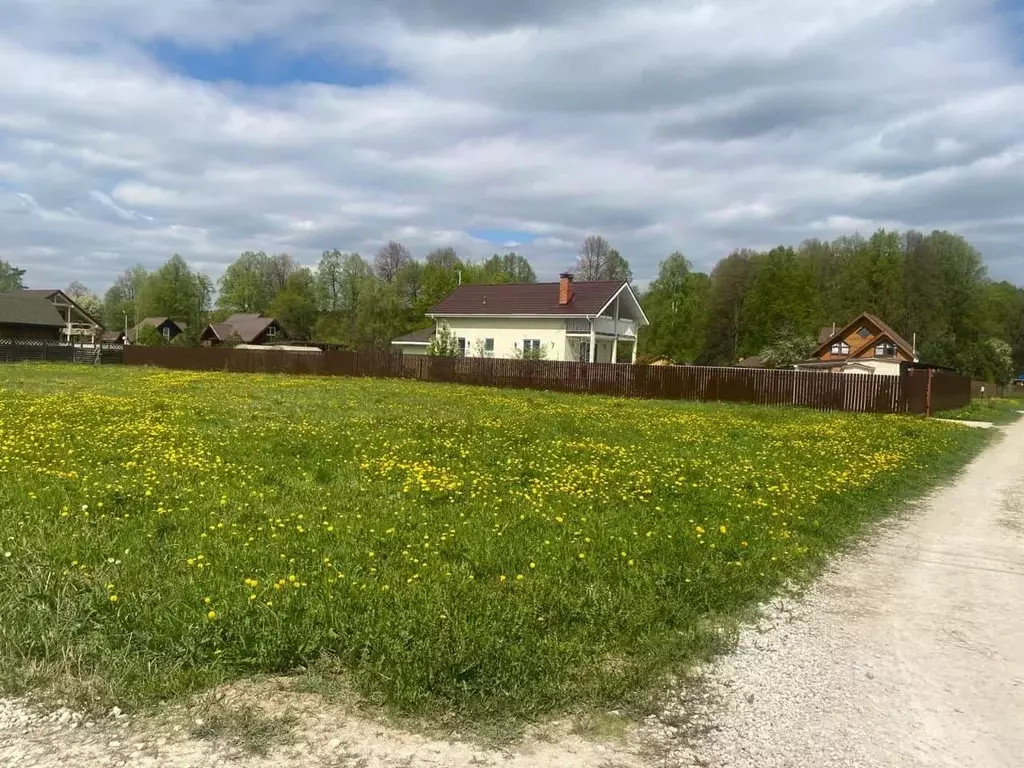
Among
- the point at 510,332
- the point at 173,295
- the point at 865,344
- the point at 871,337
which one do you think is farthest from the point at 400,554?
the point at 173,295

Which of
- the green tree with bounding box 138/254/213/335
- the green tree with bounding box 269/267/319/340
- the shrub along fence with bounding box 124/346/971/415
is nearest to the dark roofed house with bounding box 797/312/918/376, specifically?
the shrub along fence with bounding box 124/346/971/415

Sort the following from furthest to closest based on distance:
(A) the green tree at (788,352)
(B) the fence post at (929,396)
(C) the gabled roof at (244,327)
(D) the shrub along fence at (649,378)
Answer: (C) the gabled roof at (244,327), (A) the green tree at (788,352), (B) the fence post at (929,396), (D) the shrub along fence at (649,378)

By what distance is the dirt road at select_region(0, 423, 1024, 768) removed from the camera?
10.9 feet

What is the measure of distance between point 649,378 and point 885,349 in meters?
44.0

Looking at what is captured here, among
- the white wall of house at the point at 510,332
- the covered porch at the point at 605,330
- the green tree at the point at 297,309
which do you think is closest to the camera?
the covered porch at the point at 605,330

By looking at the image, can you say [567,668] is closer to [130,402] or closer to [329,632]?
[329,632]

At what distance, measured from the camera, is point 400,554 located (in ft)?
19.4

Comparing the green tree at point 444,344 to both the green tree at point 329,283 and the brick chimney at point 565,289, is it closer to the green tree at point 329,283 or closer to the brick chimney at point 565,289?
the brick chimney at point 565,289

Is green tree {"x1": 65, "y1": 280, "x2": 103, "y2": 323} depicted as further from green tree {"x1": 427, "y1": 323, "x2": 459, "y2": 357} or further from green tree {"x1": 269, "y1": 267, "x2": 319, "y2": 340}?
green tree {"x1": 427, "y1": 323, "x2": 459, "y2": 357}

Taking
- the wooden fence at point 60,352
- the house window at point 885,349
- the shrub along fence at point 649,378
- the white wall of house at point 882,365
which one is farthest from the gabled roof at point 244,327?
the house window at point 885,349

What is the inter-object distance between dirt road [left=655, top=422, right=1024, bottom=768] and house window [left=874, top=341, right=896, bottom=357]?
65.2 m

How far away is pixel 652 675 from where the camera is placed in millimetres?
4172

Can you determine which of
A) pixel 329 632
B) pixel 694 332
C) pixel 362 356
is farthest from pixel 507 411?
pixel 694 332

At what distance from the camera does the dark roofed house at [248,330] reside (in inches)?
3310
